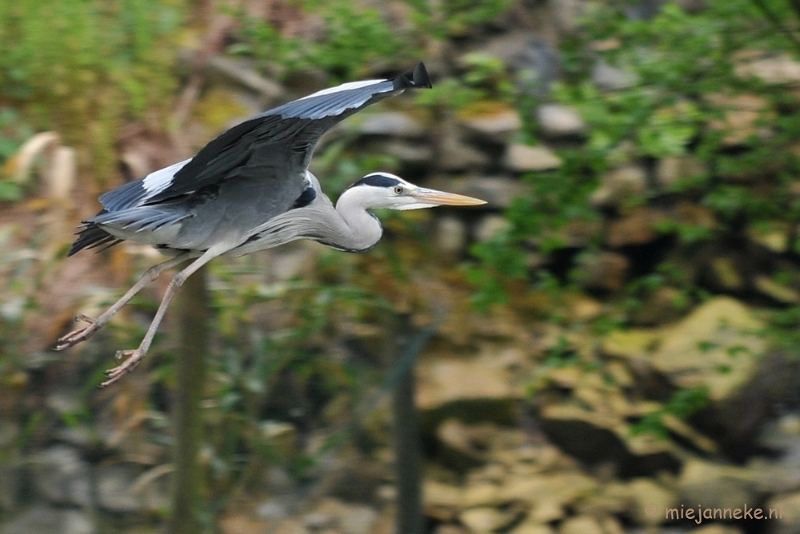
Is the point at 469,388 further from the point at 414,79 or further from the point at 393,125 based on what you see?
the point at 414,79

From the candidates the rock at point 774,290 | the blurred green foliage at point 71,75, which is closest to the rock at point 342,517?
the blurred green foliage at point 71,75

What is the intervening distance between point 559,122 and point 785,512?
8.69ft

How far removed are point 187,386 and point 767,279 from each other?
12.7 ft

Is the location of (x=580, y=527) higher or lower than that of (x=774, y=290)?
lower

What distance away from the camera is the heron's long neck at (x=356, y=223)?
3.19 m

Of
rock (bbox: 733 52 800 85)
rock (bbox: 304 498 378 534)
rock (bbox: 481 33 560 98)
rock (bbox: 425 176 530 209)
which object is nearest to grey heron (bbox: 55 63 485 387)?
rock (bbox: 304 498 378 534)

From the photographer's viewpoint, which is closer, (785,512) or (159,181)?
(159,181)

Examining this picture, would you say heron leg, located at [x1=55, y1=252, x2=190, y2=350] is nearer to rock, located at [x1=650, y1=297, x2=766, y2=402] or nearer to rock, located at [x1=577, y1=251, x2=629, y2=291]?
rock, located at [x1=650, y1=297, x2=766, y2=402]

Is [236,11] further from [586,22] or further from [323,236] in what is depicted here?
[323,236]

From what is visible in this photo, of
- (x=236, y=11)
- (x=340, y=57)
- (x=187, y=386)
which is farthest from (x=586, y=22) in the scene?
(x=187, y=386)

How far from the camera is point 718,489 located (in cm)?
581

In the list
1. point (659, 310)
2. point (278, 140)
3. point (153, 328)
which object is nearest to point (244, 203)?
point (278, 140)

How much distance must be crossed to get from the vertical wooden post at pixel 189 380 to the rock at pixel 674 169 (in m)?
3.41

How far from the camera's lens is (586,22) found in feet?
15.9
